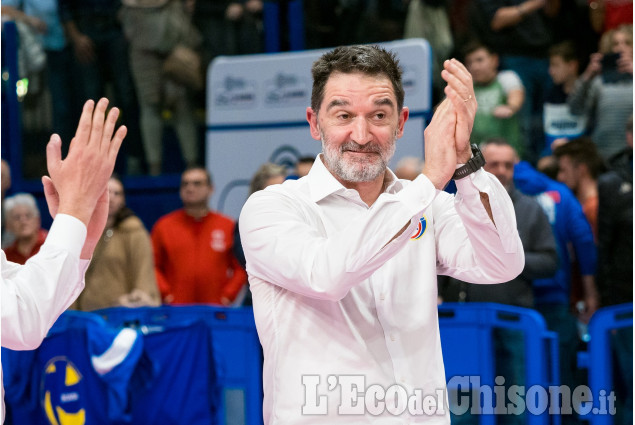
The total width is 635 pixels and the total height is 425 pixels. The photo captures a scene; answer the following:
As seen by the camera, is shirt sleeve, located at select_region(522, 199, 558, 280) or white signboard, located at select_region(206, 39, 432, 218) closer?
shirt sleeve, located at select_region(522, 199, 558, 280)

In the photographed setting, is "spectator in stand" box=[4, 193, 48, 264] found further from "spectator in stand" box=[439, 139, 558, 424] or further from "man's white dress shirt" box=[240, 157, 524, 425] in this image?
"man's white dress shirt" box=[240, 157, 524, 425]

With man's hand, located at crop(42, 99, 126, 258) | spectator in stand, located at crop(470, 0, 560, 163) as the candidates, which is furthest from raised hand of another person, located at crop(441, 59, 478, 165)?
spectator in stand, located at crop(470, 0, 560, 163)

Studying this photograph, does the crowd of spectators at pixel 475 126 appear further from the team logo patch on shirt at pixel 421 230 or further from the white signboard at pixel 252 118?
the team logo patch on shirt at pixel 421 230

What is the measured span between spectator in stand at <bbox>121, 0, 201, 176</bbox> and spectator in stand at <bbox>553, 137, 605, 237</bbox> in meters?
4.00

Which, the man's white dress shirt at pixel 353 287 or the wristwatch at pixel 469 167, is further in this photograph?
the wristwatch at pixel 469 167

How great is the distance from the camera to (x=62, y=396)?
627cm

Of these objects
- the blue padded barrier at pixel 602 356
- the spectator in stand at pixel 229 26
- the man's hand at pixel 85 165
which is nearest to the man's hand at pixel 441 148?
the man's hand at pixel 85 165

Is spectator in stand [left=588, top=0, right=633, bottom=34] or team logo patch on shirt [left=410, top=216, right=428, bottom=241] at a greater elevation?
spectator in stand [left=588, top=0, right=633, bottom=34]

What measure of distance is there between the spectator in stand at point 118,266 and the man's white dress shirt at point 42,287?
5.22 metres

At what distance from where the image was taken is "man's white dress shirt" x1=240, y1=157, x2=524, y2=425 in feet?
9.52

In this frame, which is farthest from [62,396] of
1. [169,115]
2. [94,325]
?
[169,115]

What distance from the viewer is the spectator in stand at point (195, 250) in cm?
826

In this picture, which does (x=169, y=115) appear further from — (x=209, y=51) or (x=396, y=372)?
(x=396, y=372)

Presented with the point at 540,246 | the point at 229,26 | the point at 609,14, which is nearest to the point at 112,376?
the point at 540,246
